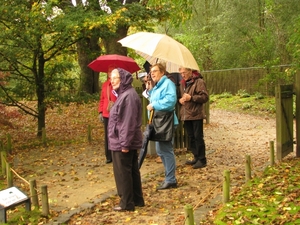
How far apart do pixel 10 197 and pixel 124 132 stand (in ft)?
5.00

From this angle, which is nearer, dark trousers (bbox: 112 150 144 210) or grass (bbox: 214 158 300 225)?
grass (bbox: 214 158 300 225)

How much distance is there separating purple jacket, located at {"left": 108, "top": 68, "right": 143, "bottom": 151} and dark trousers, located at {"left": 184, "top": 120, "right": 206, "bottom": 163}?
7.72 feet

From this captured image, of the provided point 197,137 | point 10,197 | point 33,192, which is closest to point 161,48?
point 197,137

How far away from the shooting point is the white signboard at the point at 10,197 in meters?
4.50

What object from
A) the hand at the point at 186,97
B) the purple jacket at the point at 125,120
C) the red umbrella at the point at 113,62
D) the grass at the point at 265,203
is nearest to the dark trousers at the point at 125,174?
the purple jacket at the point at 125,120

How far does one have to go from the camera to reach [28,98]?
10.5m

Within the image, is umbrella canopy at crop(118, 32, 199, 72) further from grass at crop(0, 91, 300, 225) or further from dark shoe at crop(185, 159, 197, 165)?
grass at crop(0, 91, 300, 225)

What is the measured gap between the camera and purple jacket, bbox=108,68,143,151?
15.6ft

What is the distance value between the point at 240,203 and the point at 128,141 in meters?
1.63

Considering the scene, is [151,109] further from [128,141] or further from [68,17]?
[68,17]

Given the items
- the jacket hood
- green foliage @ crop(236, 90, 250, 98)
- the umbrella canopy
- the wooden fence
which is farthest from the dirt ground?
the wooden fence

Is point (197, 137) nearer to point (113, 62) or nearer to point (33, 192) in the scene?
point (113, 62)

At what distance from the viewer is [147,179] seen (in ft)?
21.8

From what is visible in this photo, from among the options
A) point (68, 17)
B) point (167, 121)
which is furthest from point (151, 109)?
point (68, 17)
